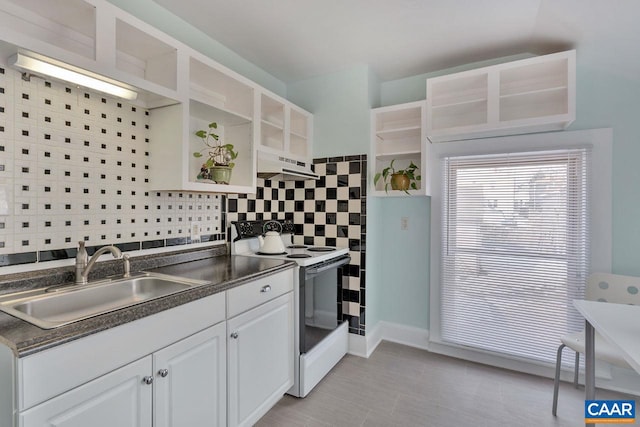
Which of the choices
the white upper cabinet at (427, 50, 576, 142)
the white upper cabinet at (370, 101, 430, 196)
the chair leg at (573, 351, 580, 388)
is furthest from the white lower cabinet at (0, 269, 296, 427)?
the chair leg at (573, 351, 580, 388)

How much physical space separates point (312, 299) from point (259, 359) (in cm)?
69

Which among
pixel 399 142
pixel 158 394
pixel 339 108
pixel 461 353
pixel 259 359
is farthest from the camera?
pixel 399 142

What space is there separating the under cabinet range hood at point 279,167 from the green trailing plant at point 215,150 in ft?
0.69

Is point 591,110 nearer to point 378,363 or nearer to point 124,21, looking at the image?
point 378,363

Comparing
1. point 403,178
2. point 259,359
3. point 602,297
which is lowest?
point 259,359

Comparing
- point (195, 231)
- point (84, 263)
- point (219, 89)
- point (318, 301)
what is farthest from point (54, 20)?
point (318, 301)

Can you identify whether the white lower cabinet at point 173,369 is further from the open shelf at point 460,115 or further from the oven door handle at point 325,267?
the open shelf at point 460,115

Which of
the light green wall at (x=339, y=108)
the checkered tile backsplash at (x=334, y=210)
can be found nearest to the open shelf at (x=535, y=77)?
the light green wall at (x=339, y=108)

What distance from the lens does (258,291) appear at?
1789mm

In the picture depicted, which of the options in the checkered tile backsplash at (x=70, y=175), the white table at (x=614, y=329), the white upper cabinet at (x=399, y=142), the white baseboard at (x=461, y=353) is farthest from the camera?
the white upper cabinet at (x=399, y=142)

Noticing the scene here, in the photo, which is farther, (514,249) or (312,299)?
(514,249)

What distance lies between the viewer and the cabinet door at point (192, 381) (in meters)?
1.25

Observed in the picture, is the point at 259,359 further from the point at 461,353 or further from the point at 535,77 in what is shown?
the point at 535,77

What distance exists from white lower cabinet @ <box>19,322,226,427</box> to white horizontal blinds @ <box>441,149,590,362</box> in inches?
81.7
